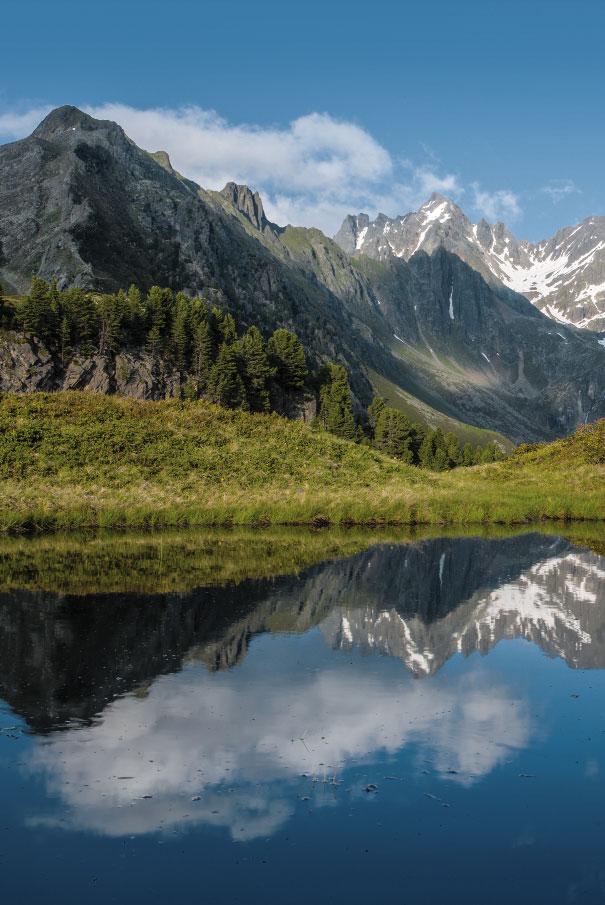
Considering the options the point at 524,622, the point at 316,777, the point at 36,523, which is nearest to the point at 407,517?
the point at 36,523

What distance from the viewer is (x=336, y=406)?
120 metres

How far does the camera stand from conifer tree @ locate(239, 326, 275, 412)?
8619 cm

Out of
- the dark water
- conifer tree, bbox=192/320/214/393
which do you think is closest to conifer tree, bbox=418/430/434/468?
conifer tree, bbox=192/320/214/393

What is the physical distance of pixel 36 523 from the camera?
1767 inches

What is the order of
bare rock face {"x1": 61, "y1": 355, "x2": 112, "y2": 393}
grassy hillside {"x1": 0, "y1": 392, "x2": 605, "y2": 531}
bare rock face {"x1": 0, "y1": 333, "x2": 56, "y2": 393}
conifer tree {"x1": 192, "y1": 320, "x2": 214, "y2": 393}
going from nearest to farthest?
1. grassy hillside {"x1": 0, "y1": 392, "x2": 605, "y2": 531}
2. bare rock face {"x1": 0, "y1": 333, "x2": 56, "y2": 393}
3. bare rock face {"x1": 61, "y1": 355, "x2": 112, "y2": 393}
4. conifer tree {"x1": 192, "y1": 320, "x2": 214, "y2": 393}

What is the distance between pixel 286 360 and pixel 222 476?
41.2 meters

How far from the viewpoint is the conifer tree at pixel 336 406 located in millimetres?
116794

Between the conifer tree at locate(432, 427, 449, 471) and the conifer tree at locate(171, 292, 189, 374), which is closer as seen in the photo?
the conifer tree at locate(171, 292, 189, 374)

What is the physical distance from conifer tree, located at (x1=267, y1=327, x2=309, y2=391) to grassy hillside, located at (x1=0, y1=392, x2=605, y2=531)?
23.0 meters

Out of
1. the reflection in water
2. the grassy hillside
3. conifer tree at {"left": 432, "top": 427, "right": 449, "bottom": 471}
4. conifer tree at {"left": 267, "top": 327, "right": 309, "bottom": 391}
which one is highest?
conifer tree at {"left": 267, "top": 327, "right": 309, "bottom": 391}

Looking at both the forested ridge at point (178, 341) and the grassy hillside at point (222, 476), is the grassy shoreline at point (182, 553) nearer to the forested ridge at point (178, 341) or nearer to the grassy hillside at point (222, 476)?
the grassy hillside at point (222, 476)

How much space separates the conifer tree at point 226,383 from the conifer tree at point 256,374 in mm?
3160

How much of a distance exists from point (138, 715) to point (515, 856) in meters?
8.31

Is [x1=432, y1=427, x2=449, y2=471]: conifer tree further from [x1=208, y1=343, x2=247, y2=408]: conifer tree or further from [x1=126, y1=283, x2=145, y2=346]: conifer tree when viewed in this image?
[x1=126, y1=283, x2=145, y2=346]: conifer tree
